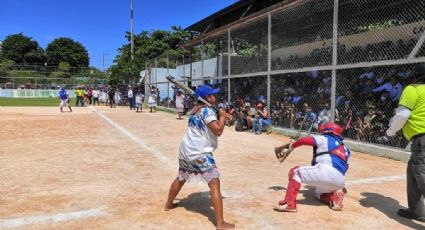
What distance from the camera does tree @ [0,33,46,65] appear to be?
82438 millimetres

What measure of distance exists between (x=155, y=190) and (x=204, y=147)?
1726mm

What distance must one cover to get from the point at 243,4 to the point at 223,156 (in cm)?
1617

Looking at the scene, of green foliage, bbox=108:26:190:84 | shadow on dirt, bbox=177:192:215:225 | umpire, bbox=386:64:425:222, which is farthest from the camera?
green foliage, bbox=108:26:190:84

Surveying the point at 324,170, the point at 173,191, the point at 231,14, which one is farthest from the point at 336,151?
the point at 231,14

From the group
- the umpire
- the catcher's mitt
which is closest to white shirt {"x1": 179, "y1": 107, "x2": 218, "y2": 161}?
the catcher's mitt

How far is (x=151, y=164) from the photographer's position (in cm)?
780

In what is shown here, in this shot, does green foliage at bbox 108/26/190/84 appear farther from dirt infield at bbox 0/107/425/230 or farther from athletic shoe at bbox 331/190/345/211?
athletic shoe at bbox 331/190/345/211

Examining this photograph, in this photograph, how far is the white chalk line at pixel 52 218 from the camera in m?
4.41

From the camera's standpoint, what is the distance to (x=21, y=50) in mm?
83062

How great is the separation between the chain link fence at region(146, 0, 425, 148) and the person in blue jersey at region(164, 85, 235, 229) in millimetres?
3746

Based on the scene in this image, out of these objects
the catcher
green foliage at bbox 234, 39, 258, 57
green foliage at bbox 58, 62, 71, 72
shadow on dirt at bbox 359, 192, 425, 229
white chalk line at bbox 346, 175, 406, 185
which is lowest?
shadow on dirt at bbox 359, 192, 425, 229

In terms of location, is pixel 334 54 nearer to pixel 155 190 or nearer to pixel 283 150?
pixel 283 150

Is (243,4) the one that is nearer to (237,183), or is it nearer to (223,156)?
(223,156)

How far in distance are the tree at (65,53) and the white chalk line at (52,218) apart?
284ft
